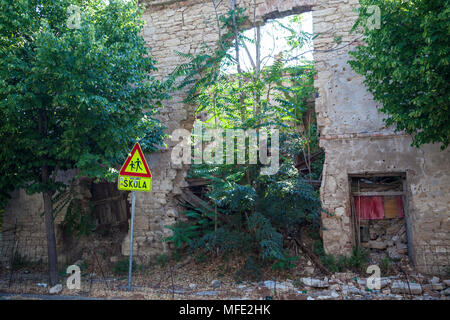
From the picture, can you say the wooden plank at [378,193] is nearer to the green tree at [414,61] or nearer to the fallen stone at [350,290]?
the green tree at [414,61]

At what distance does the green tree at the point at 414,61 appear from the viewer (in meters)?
4.98

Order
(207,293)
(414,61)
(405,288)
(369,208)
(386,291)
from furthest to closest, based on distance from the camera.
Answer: (369,208) → (207,293) → (386,291) → (405,288) → (414,61)

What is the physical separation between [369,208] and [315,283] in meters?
2.42

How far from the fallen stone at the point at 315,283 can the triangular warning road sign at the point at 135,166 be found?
3.58 metres

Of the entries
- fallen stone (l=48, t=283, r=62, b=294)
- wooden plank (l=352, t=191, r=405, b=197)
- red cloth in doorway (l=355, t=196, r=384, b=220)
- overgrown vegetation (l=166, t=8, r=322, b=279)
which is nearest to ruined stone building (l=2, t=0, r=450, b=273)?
wooden plank (l=352, t=191, r=405, b=197)

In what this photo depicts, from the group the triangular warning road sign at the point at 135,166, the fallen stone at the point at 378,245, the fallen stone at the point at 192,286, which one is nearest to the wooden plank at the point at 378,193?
the fallen stone at the point at 378,245

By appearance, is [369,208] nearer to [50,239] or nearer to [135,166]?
[135,166]

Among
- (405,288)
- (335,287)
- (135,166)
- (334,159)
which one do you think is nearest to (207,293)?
(335,287)

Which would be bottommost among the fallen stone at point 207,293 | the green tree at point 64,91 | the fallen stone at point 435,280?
the fallen stone at point 207,293

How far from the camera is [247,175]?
7145 millimetres

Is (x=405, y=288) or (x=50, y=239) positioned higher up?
(x=50, y=239)

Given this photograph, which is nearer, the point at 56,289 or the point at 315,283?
the point at 315,283

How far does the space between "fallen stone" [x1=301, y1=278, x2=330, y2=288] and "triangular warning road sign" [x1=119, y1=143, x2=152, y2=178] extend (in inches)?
141

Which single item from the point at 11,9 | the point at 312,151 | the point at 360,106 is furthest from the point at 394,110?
the point at 11,9
